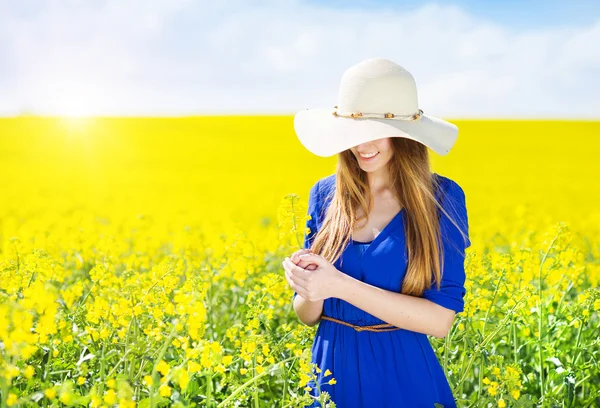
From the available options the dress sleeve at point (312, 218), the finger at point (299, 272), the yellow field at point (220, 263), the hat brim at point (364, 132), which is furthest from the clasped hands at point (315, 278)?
the dress sleeve at point (312, 218)

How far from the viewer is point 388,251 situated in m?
2.29

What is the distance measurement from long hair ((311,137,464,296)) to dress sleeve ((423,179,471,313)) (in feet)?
0.08

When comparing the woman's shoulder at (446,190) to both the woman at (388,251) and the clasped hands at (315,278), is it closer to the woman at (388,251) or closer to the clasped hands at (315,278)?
the woman at (388,251)

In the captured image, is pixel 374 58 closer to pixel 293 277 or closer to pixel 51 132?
pixel 293 277

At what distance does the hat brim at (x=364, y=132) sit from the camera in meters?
2.17

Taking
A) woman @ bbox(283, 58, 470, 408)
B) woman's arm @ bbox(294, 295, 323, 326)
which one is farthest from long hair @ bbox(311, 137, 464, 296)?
woman's arm @ bbox(294, 295, 323, 326)

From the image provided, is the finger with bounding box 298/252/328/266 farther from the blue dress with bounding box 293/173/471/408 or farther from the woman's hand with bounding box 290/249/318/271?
the blue dress with bounding box 293/173/471/408

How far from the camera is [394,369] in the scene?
229 centimetres

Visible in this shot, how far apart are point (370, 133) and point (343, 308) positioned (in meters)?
0.58

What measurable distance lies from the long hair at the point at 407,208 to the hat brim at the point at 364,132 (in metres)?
0.10

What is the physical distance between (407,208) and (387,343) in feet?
1.44

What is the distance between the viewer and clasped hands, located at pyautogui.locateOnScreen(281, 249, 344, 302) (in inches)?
81.7

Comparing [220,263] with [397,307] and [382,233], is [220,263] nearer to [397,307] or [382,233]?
[382,233]

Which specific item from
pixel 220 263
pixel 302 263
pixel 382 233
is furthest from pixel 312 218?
pixel 220 263
